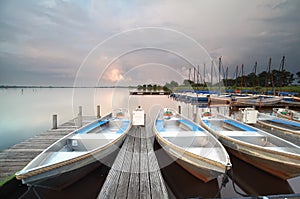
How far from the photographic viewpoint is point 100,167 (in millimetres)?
4270

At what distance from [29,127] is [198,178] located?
10887 millimetres

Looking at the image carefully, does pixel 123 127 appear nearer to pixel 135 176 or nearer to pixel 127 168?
pixel 127 168

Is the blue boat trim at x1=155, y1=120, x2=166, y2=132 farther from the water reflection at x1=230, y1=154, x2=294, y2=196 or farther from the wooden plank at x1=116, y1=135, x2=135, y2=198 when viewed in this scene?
the water reflection at x1=230, y1=154, x2=294, y2=196

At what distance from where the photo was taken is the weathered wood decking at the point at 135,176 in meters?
3.05

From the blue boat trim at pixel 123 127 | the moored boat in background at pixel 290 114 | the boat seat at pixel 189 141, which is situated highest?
the moored boat in background at pixel 290 114

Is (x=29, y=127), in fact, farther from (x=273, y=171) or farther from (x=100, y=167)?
(x=273, y=171)

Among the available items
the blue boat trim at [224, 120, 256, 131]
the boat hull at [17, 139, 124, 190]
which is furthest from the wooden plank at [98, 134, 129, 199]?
the blue boat trim at [224, 120, 256, 131]

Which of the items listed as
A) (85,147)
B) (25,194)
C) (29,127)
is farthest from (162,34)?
(29,127)

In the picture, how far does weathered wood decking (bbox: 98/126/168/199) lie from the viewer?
3.05 m

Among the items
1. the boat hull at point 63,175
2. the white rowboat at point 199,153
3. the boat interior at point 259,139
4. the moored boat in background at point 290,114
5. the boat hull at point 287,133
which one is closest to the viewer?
the boat hull at point 63,175

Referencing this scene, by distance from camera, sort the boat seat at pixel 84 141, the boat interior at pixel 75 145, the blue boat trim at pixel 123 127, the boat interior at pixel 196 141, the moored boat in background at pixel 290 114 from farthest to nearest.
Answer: the moored boat in background at pixel 290 114 < the blue boat trim at pixel 123 127 < the boat seat at pixel 84 141 < the boat interior at pixel 196 141 < the boat interior at pixel 75 145

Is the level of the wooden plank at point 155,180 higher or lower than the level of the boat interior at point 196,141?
lower

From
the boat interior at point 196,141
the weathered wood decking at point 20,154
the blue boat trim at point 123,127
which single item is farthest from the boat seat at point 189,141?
the weathered wood decking at point 20,154

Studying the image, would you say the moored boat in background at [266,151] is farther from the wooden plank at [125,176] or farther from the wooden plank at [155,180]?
the wooden plank at [125,176]
